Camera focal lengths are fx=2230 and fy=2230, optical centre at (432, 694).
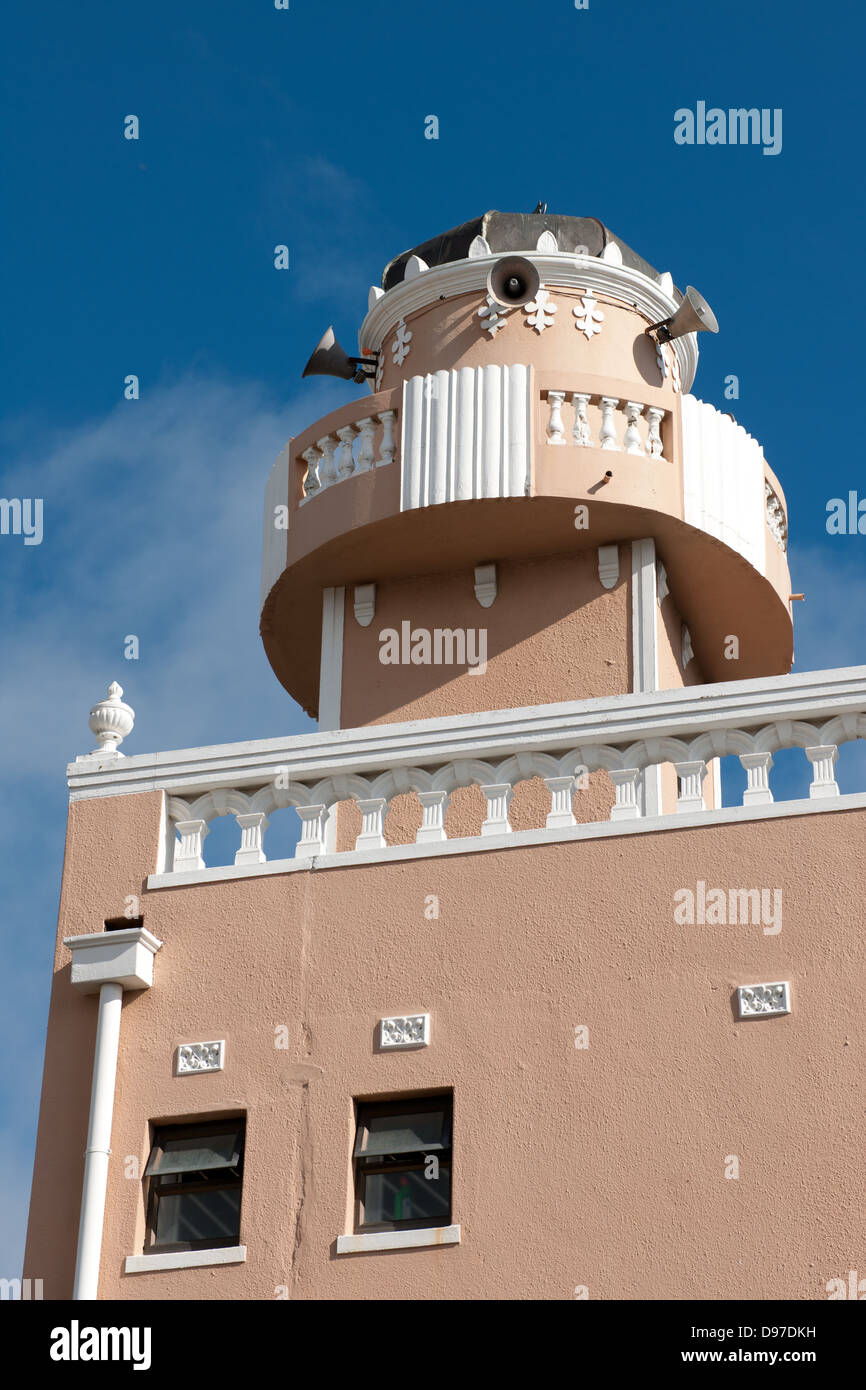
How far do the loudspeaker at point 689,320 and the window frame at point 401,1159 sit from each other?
26.2ft

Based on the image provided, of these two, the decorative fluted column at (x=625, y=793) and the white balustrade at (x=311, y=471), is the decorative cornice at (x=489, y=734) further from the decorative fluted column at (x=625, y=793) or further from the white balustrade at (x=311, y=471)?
the white balustrade at (x=311, y=471)

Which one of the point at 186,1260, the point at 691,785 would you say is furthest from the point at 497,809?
the point at 186,1260

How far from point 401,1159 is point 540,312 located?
26.5 feet

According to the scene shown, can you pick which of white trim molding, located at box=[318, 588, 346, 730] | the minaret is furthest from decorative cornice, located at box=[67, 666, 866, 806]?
white trim molding, located at box=[318, 588, 346, 730]

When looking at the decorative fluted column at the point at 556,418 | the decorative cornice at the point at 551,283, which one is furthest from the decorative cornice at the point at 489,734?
the decorative cornice at the point at 551,283

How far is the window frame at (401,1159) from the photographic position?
11984 mm

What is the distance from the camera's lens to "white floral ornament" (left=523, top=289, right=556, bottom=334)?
58.4 ft

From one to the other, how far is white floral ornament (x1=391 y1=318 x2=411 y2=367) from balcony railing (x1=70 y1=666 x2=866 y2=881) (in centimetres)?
581

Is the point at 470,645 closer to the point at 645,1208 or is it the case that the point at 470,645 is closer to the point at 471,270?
the point at 471,270

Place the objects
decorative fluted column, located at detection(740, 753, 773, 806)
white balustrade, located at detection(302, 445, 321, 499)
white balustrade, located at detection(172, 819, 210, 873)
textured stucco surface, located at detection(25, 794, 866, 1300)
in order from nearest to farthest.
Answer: textured stucco surface, located at detection(25, 794, 866, 1300) < decorative fluted column, located at detection(740, 753, 773, 806) < white balustrade, located at detection(172, 819, 210, 873) < white balustrade, located at detection(302, 445, 321, 499)

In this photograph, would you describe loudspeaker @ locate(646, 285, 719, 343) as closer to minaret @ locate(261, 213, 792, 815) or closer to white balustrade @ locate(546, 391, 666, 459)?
minaret @ locate(261, 213, 792, 815)

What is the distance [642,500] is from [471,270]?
271cm
